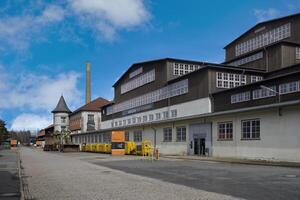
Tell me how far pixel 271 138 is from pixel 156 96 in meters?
24.9

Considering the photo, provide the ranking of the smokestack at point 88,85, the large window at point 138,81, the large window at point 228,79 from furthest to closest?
1. the smokestack at point 88,85
2. the large window at point 138,81
3. the large window at point 228,79

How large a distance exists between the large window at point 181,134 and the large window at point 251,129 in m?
10.6

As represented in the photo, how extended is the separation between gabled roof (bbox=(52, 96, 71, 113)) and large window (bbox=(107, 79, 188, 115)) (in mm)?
52404

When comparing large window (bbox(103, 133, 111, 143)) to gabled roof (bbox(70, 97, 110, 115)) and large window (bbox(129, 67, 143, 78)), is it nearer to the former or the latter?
large window (bbox(129, 67, 143, 78))

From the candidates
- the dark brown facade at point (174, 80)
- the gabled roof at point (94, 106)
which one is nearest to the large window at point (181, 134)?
the dark brown facade at point (174, 80)

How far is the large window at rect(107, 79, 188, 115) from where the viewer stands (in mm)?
45581

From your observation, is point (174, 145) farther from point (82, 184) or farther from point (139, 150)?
point (82, 184)

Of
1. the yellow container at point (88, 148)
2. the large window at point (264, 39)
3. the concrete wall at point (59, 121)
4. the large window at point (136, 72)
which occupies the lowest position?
the yellow container at point (88, 148)

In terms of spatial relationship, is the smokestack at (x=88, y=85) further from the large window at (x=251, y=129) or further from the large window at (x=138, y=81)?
the large window at (x=251, y=129)

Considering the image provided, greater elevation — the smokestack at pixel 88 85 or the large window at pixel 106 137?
the smokestack at pixel 88 85

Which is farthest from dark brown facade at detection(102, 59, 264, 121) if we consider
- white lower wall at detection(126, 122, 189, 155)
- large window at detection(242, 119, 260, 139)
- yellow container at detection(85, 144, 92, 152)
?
large window at detection(242, 119, 260, 139)

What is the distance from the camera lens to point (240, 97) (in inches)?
1421

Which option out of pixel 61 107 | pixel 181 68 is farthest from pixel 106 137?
pixel 61 107

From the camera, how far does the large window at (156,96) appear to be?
45581 mm
